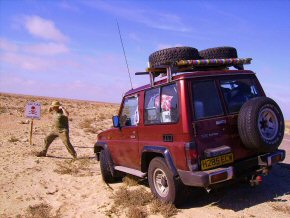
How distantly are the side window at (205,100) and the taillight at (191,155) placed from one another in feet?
1.50

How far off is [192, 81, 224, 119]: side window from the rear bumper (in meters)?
0.81

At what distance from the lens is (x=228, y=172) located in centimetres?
503

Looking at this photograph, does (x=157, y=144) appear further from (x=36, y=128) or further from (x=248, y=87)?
(x=36, y=128)

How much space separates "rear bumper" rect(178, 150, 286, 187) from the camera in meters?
4.86

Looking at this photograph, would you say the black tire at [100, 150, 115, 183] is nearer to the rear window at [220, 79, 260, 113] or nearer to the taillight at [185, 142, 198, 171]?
the taillight at [185, 142, 198, 171]

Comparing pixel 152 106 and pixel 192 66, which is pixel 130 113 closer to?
pixel 152 106

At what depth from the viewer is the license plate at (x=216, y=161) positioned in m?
5.05

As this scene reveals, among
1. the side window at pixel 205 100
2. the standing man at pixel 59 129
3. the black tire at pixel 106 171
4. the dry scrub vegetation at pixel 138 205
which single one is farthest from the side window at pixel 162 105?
the standing man at pixel 59 129

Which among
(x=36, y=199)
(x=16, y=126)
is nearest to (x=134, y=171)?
(x=36, y=199)

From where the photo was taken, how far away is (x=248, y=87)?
5.91 meters

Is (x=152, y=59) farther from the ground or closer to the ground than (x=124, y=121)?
farther from the ground

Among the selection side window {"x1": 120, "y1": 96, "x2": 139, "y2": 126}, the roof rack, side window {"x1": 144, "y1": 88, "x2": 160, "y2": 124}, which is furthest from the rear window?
side window {"x1": 120, "y1": 96, "x2": 139, "y2": 126}

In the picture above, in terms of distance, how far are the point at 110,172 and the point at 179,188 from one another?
2789 mm

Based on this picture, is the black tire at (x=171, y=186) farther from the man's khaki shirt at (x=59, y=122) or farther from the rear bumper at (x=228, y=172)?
the man's khaki shirt at (x=59, y=122)
